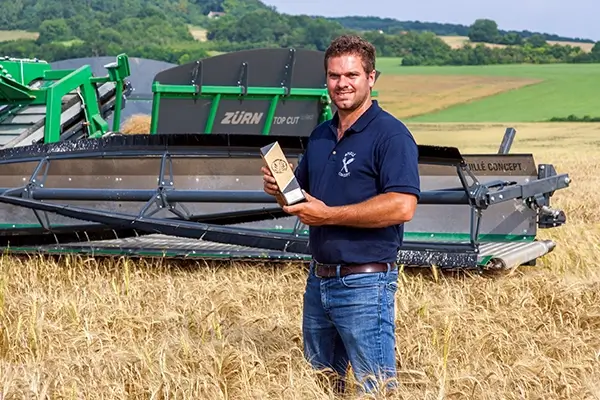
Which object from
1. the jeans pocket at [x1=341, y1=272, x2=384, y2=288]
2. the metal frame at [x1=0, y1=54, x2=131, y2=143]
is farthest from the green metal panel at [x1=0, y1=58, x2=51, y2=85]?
→ the jeans pocket at [x1=341, y1=272, x2=384, y2=288]

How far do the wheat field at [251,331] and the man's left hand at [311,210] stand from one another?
619 millimetres

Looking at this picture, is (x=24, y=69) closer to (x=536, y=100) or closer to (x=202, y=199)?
(x=202, y=199)

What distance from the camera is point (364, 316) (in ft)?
10.6

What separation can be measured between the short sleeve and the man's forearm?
1.1 inches

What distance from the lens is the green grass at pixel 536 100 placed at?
4491 centimetres

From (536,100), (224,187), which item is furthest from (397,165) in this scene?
(536,100)

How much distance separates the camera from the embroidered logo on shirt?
3176 mm

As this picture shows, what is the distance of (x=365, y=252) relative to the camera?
126 inches

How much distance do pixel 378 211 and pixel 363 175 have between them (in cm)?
14

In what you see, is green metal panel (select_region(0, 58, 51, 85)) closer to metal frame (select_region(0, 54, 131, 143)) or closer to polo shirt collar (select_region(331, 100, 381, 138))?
metal frame (select_region(0, 54, 131, 143))

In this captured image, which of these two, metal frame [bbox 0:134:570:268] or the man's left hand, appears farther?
metal frame [bbox 0:134:570:268]

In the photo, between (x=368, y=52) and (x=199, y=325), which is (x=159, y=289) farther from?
(x=368, y=52)

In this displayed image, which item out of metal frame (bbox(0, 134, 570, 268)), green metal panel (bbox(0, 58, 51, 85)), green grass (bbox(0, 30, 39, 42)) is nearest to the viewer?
metal frame (bbox(0, 134, 570, 268))

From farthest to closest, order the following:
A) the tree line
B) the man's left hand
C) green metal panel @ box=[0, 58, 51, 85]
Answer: the tree line, green metal panel @ box=[0, 58, 51, 85], the man's left hand
